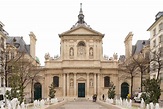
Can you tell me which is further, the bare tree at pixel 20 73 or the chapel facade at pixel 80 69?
the chapel facade at pixel 80 69

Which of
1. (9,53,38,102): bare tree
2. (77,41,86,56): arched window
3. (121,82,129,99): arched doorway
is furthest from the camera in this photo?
(121,82,129,99): arched doorway

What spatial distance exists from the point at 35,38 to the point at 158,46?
1918 inches

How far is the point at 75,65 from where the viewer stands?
98.8 metres

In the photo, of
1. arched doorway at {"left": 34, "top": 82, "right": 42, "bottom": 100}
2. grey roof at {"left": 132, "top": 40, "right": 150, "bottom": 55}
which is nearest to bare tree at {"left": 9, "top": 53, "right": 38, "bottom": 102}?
arched doorway at {"left": 34, "top": 82, "right": 42, "bottom": 100}

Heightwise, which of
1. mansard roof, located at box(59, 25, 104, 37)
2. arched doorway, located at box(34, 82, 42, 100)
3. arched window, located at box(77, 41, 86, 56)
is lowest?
arched doorway, located at box(34, 82, 42, 100)

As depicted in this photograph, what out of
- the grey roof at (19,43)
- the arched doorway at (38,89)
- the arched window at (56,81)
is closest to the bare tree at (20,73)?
the arched window at (56,81)

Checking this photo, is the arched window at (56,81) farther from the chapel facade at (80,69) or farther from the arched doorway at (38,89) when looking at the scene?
the arched doorway at (38,89)

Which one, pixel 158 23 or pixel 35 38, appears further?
pixel 35 38

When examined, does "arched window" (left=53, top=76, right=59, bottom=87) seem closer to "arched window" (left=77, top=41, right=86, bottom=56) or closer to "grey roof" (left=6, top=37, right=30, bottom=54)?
"arched window" (left=77, top=41, right=86, bottom=56)

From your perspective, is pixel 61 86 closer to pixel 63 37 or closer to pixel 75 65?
pixel 75 65

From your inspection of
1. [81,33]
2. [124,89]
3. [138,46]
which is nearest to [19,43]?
[81,33]

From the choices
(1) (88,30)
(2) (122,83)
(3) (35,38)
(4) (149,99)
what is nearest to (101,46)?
(1) (88,30)

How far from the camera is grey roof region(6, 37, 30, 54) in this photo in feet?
341

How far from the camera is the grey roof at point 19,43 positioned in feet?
341
